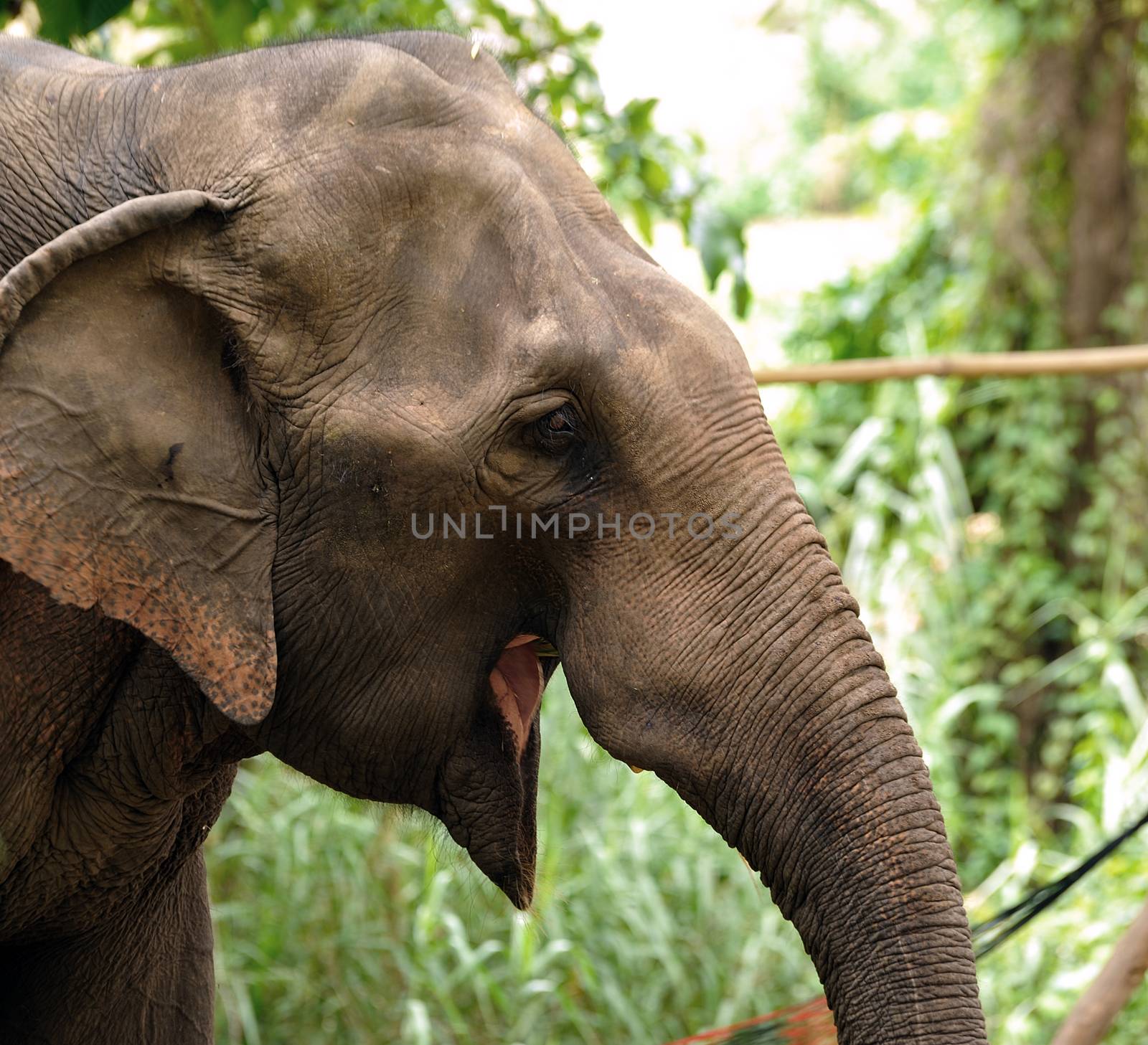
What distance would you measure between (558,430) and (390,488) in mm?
228

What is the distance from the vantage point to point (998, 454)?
25.3 feet

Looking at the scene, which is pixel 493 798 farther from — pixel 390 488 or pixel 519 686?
pixel 390 488

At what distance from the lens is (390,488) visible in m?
1.88

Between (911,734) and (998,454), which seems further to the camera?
(998,454)

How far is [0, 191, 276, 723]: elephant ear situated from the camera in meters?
1.77

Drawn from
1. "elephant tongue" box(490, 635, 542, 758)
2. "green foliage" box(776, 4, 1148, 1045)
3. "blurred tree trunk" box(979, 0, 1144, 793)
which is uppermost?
"elephant tongue" box(490, 635, 542, 758)

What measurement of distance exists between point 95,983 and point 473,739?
34.7 inches

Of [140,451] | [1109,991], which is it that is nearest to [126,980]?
[140,451]

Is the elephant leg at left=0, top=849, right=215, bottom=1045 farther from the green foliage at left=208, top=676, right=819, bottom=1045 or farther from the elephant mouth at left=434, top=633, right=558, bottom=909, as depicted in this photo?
the green foliage at left=208, top=676, right=819, bottom=1045

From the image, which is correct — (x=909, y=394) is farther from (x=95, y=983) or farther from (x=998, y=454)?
(x=95, y=983)

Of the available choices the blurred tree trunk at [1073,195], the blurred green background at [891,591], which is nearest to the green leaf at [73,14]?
the blurred green background at [891,591]

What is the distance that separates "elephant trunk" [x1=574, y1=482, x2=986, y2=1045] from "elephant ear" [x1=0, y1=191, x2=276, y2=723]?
489 millimetres

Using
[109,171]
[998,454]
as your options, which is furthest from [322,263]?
[998,454]

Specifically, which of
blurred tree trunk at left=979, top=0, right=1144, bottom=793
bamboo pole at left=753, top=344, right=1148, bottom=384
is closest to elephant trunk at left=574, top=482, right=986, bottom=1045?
bamboo pole at left=753, top=344, right=1148, bottom=384
